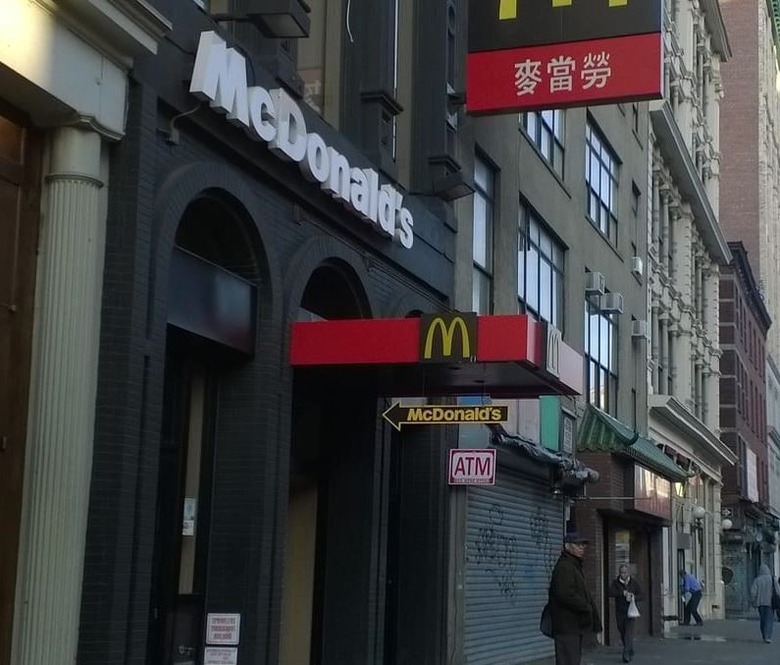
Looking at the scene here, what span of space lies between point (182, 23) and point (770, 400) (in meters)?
73.1

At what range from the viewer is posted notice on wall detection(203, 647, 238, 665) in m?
9.94

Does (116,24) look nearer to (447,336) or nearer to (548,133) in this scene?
(447,336)

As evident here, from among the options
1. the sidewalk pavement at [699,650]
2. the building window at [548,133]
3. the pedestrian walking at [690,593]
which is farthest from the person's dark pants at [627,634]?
the pedestrian walking at [690,593]

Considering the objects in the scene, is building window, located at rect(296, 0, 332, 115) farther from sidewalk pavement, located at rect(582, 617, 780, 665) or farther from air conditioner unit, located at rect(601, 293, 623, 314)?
air conditioner unit, located at rect(601, 293, 623, 314)

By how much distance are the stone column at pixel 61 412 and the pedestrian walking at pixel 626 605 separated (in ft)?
49.0

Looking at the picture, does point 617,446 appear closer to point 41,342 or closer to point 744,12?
point 41,342

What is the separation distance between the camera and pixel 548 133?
23766 millimetres

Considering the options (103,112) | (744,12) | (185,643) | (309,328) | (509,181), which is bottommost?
(185,643)

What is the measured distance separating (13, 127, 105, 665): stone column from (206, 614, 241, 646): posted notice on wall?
121cm

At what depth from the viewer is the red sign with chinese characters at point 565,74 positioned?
15594 millimetres

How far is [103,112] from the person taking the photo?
9617mm

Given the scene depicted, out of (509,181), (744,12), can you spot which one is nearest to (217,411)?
(509,181)

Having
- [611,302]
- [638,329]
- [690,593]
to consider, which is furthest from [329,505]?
[690,593]

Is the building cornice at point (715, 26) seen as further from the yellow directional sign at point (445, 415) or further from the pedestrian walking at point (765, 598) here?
the yellow directional sign at point (445, 415)
